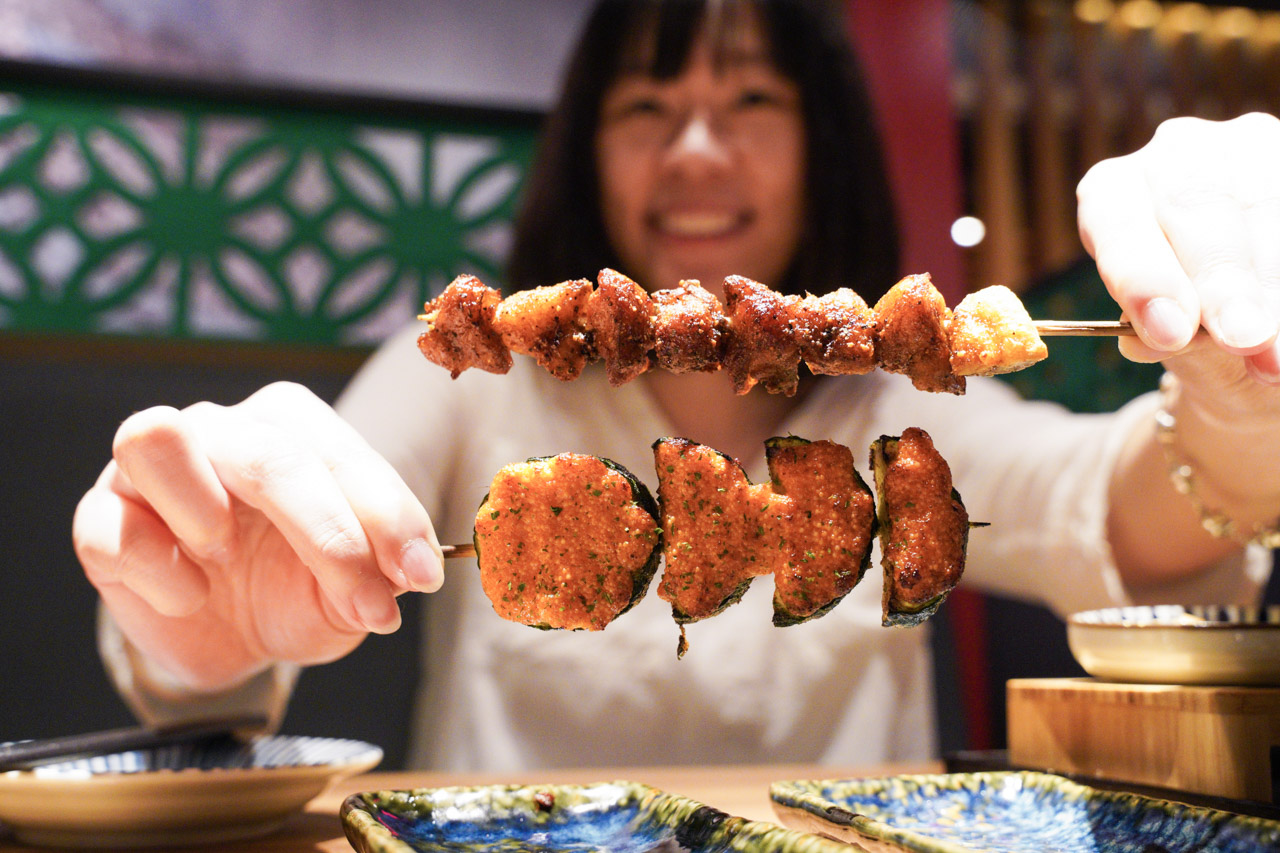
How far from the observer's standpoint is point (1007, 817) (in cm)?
125

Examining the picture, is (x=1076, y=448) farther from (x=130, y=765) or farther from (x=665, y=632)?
(x=130, y=765)

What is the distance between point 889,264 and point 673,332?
220cm

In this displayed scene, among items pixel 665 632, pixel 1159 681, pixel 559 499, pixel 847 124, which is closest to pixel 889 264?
pixel 847 124

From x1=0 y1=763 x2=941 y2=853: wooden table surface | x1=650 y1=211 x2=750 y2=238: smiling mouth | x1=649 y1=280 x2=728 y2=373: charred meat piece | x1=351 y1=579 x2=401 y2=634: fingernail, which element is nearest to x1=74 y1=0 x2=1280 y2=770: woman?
x1=650 y1=211 x2=750 y2=238: smiling mouth

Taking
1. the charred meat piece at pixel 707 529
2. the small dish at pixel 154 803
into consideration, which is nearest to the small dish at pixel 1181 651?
the charred meat piece at pixel 707 529

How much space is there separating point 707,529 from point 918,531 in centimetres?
27

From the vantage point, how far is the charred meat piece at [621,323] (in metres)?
1.13

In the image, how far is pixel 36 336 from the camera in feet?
10.5

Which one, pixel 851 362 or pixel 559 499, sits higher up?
pixel 851 362

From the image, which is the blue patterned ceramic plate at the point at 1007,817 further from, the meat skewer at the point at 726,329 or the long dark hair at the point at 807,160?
the long dark hair at the point at 807,160

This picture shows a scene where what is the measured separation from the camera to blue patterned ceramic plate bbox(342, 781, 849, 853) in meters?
1.03

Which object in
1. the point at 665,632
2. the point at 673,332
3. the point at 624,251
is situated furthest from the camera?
the point at 624,251

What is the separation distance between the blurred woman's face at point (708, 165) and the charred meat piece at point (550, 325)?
1.86m

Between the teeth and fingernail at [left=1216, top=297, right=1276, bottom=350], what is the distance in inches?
76.8
